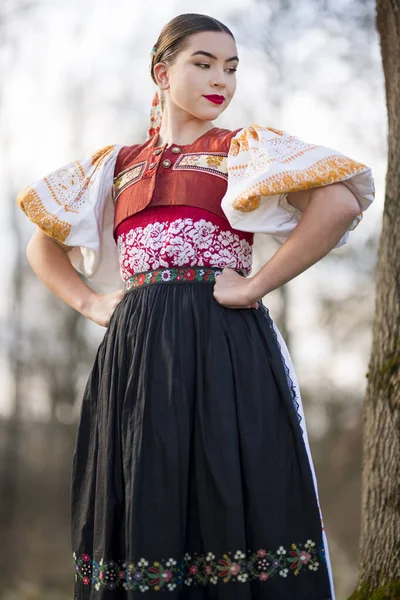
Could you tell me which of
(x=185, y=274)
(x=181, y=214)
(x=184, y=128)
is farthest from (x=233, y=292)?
(x=184, y=128)

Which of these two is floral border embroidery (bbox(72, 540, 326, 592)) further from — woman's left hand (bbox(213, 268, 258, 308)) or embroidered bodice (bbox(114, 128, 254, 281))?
embroidered bodice (bbox(114, 128, 254, 281))

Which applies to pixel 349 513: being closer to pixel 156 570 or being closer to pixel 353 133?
pixel 353 133

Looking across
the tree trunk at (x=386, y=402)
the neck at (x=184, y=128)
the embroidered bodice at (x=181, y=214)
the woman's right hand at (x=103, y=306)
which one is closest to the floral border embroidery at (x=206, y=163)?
the embroidered bodice at (x=181, y=214)

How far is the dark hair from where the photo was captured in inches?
77.6

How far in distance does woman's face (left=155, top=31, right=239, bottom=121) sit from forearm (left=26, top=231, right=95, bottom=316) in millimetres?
548

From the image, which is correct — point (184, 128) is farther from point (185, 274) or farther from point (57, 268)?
point (57, 268)

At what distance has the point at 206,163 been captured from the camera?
6.31 ft

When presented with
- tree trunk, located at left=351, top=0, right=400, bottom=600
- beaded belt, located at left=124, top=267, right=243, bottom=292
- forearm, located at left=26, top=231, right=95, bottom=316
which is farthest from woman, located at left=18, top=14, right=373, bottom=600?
tree trunk, located at left=351, top=0, right=400, bottom=600

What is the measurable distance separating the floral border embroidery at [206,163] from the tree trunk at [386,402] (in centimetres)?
80

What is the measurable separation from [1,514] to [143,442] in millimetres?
9306

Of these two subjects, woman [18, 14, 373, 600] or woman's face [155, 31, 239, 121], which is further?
woman's face [155, 31, 239, 121]

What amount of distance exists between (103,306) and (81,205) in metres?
0.27

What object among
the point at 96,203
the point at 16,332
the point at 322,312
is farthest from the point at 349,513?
the point at 96,203

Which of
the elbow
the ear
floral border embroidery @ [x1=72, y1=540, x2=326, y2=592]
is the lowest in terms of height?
floral border embroidery @ [x1=72, y1=540, x2=326, y2=592]
